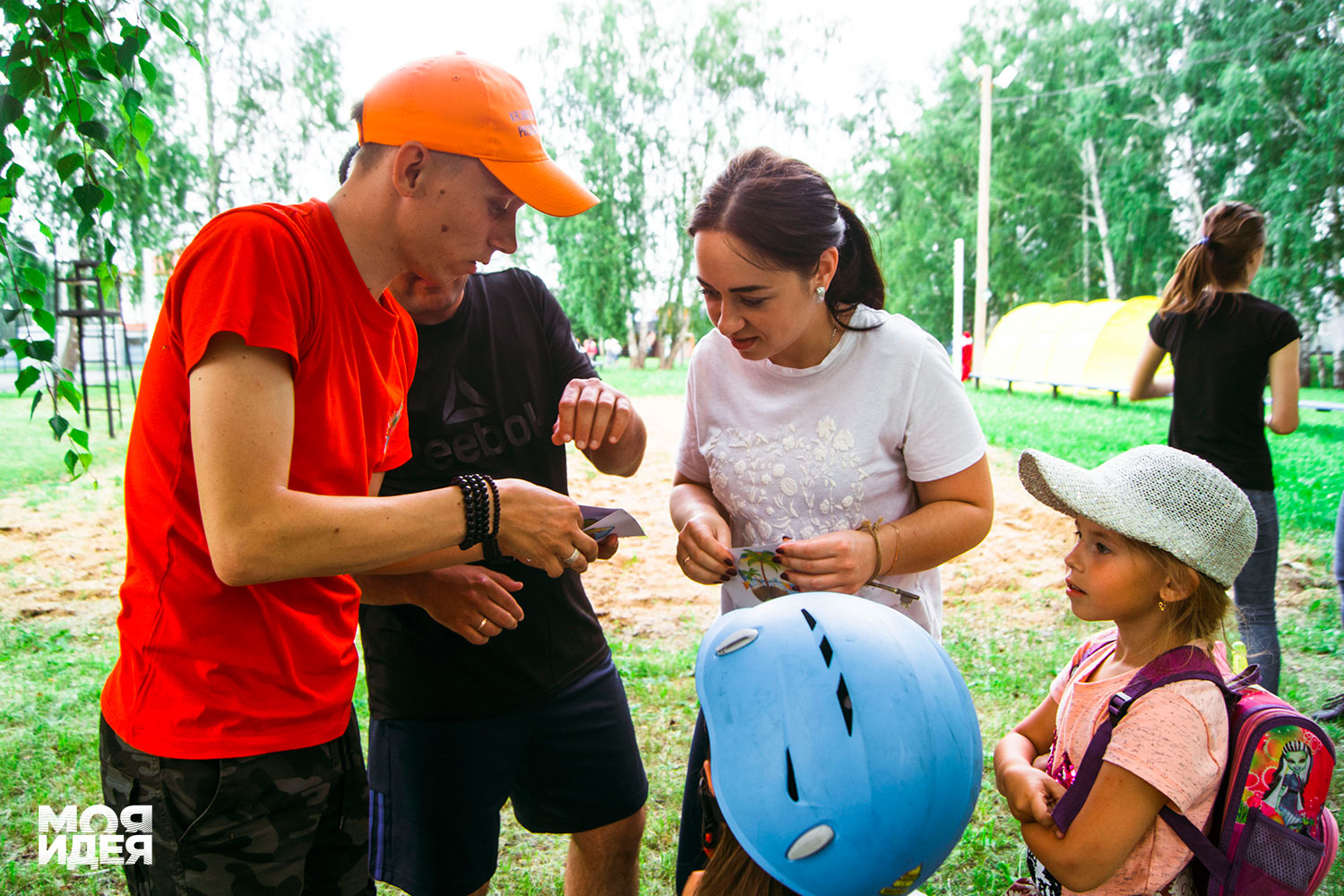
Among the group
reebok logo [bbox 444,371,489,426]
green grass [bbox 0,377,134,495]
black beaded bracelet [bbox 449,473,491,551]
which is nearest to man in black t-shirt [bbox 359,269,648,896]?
reebok logo [bbox 444,371,489,426]

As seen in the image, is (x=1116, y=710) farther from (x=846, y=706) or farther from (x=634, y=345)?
(x=634, y=345)

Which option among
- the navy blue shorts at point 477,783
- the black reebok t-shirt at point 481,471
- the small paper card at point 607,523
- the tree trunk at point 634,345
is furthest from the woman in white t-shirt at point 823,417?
the tree trunk at point 634,345

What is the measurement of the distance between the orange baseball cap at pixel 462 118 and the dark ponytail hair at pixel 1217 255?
3126 mm

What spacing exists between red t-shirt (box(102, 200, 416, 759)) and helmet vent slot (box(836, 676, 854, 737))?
3.11ft

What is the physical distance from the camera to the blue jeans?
12.2 ft

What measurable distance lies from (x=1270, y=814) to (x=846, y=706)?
0.81 metres

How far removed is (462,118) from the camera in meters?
1.71

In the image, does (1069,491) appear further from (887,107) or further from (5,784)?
(887,107)

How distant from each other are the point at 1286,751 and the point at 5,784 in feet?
15.7

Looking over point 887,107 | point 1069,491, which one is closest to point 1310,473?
point 1069,491

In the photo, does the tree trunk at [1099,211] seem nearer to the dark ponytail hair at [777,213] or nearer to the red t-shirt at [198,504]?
the dark ponytail hair at [777,213]

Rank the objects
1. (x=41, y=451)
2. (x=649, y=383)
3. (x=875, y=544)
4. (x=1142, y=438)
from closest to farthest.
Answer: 1. (x=875, y=544)
2. (x=1142, y=438)
3. (x=41, y=451)
4. (x=649, y=383)

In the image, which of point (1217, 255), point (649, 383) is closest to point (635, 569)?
point (1217, 255)

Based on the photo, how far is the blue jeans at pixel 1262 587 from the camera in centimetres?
373
